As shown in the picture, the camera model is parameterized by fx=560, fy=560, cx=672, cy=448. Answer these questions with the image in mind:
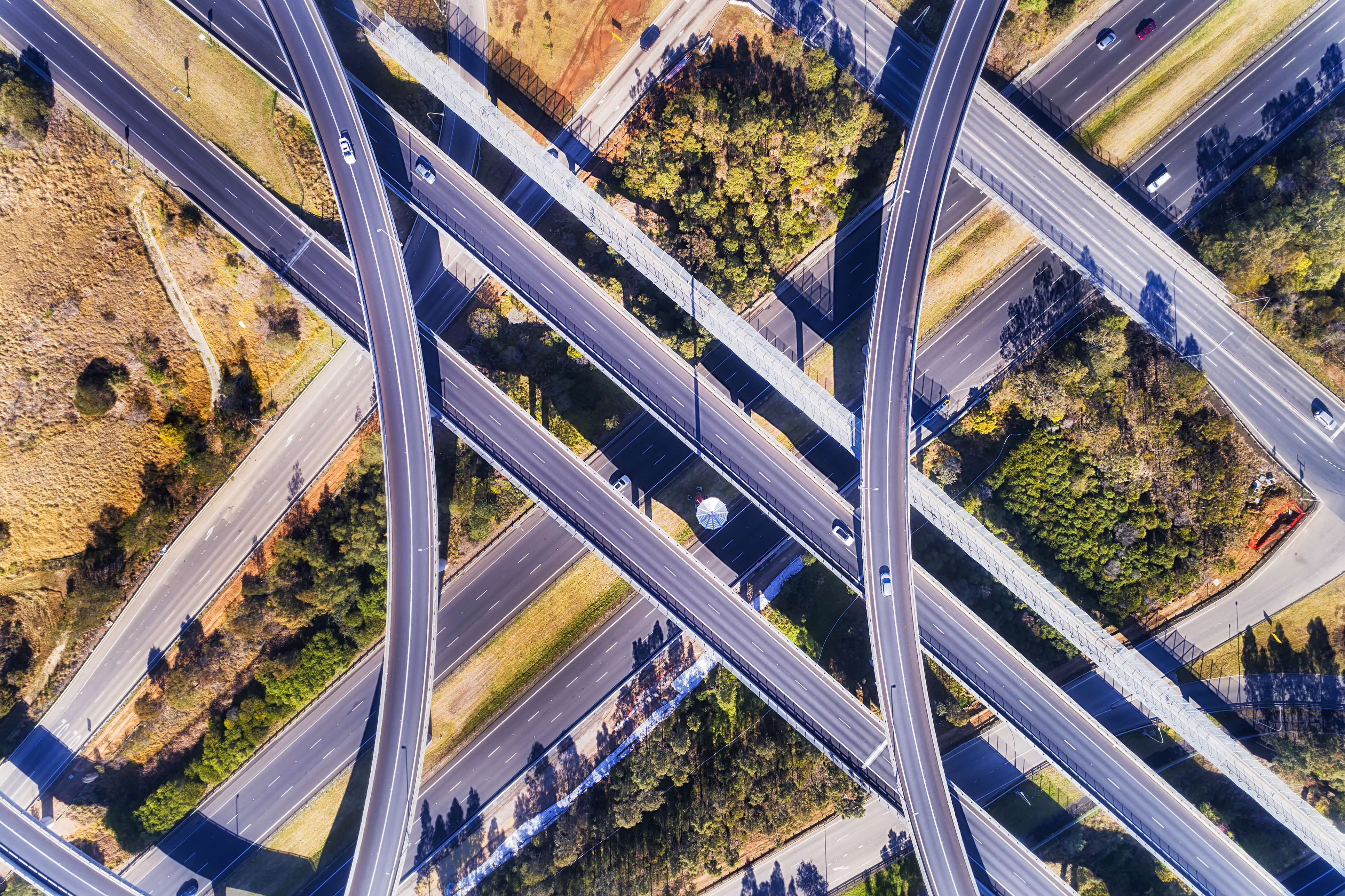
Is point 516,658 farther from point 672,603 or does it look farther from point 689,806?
point 689,806

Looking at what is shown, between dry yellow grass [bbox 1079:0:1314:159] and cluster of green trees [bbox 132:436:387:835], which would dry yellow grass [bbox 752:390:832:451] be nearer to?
dry yellow grass [bbox 1079:0:1314:159]

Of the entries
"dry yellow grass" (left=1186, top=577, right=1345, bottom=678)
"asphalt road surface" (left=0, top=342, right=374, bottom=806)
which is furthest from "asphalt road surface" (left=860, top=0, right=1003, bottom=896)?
"asphalt road surface" (left=0, top=342, right=374, bottom=806)

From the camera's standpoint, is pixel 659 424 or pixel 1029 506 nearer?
pixel 1029 506

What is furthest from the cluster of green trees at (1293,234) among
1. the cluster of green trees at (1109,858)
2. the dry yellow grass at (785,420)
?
the cluster of green trees at (1109,858)

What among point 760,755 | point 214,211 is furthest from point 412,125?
point 760,755

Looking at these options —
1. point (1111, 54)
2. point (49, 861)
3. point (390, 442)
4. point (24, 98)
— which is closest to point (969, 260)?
point (1111, 54)

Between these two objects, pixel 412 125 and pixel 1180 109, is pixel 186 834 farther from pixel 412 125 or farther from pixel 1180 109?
pixel 1180 109
